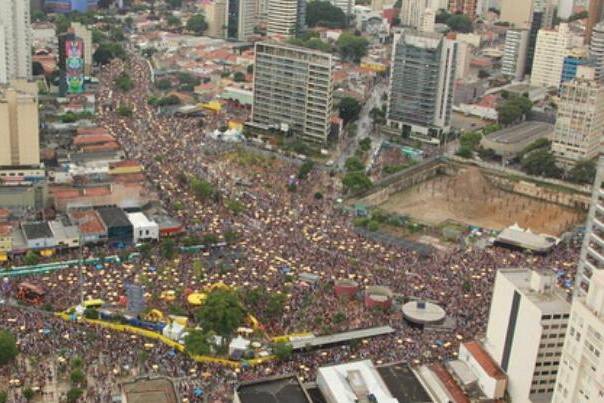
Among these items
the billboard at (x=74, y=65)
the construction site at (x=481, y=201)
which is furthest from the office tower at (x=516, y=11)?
the billboard at (x=74, y=65)

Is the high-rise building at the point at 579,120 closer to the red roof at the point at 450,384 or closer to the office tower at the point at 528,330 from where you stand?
the office tower at the point at 528,330

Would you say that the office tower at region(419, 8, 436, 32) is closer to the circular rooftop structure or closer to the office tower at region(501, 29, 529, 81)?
the office tower at region(501, 29, 529, 81)

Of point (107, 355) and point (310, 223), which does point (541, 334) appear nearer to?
point (107, 355)

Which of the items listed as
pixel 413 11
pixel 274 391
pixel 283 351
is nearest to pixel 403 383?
pixel 274 391

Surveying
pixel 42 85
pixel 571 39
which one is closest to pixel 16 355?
pixel 42 85

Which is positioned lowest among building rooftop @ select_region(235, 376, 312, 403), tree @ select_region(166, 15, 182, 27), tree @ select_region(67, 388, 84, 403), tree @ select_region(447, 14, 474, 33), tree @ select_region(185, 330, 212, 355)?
tree @ select_region(67, 388, 84, 403)

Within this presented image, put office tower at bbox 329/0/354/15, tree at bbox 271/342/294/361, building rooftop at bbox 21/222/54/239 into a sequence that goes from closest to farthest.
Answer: tree at bbox 271/342/294/361 → building rooftop at bbox 21/222/54/239 → office tower at bbox 329/0/354/15

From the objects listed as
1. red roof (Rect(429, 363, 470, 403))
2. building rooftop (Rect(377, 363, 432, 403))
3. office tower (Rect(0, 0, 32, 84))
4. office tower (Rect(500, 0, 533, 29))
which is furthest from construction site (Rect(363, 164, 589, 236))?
office tower (Rect(500, 0, 533, 29))
